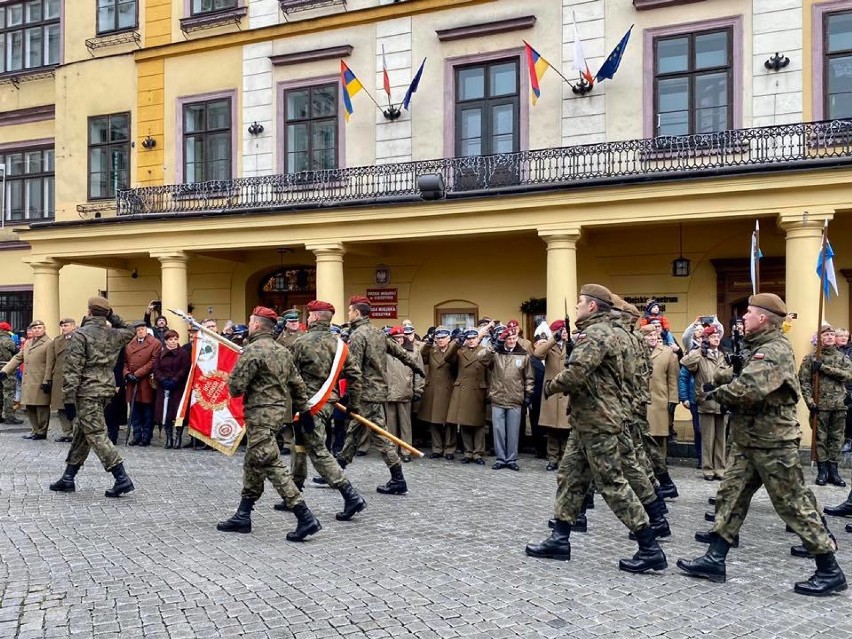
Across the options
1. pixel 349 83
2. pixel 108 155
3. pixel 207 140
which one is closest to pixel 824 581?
pixel 349 83

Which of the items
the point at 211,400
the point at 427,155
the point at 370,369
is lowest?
the point at 211,400

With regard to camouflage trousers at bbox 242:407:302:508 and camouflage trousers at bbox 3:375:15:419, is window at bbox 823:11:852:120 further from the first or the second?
camouflage trousers at bbox 3:375:15:419

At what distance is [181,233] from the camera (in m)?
17.4

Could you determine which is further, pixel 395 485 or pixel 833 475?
pixel 833 475

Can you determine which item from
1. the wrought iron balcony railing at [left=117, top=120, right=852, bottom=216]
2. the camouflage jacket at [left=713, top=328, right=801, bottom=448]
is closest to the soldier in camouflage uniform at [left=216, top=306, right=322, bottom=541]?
the camouflage jacket at [left=713, top=328, right=801, bottom=448]

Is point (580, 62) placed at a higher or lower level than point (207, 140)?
higher

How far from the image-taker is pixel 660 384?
32.6 feet

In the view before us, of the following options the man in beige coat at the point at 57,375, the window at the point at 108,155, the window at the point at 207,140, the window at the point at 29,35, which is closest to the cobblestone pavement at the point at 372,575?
the man in beige coat at the point at 57,375

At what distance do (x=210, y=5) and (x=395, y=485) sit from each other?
1440cm

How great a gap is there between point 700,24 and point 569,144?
307 cm

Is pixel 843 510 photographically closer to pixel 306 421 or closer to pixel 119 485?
pixel 306 421

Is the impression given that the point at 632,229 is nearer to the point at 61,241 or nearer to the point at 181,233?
the point at 181,233

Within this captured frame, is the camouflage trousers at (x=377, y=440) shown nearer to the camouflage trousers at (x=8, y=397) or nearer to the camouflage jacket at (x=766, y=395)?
the camouflage jacket at (x=766, y=395)

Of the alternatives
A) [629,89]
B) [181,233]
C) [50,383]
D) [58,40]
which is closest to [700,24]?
[629,89]
